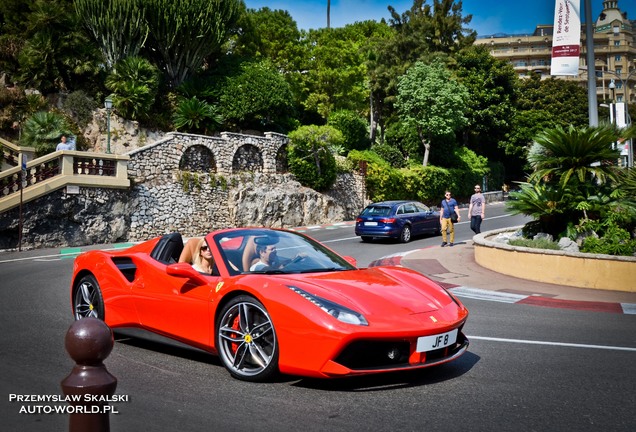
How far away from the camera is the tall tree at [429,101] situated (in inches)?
1711

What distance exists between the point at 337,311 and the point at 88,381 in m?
2.51

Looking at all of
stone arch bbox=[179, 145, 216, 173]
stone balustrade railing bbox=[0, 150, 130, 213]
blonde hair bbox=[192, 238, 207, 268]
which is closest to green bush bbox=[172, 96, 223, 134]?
stone arch bbox=[179, 145, 216, 173]

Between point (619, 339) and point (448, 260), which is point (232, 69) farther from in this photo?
point (619, 339)

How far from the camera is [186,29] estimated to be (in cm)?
3375

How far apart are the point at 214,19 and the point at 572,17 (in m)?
24.0

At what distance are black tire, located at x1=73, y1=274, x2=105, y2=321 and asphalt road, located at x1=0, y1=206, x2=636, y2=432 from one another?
389 mm

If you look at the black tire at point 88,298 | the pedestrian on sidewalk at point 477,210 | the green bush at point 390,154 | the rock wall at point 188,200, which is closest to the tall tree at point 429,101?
the green bush at point 390,154

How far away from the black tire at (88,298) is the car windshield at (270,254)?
1.66 meters

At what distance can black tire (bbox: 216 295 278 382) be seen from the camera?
16.3 ft

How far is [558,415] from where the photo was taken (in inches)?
167

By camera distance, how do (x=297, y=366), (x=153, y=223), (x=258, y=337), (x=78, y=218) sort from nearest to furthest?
1. (x=297, y=366)
2. (x=258, y=337)
3. (x=78, y=218)
4. (x=153, y=223)

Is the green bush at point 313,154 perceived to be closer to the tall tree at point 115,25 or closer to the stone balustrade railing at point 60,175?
the tall tree at point 115,25

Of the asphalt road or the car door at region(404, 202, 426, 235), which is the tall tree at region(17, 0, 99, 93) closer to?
the car door at region(404, 202, 426, 235)

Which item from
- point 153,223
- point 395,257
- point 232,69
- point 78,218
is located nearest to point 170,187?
point 153,223
